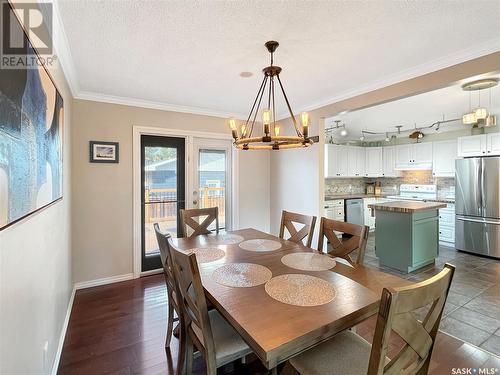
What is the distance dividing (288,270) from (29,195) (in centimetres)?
144

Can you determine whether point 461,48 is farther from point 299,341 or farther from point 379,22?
point 299,341

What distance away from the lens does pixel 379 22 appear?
168 centimetres

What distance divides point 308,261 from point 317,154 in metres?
2.05

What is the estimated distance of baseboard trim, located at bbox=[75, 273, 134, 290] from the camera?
305cm

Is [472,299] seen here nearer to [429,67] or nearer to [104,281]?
[429,67]

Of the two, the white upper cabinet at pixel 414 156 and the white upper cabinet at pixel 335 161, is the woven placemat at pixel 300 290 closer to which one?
the white upper cabinet at pixel 335 161

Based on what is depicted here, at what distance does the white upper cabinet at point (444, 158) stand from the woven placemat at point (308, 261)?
479 centimetres

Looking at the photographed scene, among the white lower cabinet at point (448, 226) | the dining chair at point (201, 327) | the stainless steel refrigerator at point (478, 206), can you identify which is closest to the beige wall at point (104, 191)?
the dining chair at point (201, 327)

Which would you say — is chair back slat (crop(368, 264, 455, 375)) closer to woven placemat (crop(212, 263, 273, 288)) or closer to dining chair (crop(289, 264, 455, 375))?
dining chair (crop(289, 264, 455, 375))

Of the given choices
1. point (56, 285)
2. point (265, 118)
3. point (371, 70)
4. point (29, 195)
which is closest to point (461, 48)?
point (371, 70)

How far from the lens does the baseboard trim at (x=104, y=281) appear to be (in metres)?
3.05

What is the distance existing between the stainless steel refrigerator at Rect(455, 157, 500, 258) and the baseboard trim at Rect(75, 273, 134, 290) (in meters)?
5.58

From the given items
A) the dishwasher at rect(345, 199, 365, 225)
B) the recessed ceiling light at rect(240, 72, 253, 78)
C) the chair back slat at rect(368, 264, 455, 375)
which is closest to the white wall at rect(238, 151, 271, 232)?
the recessed ceiling light at rect(240, 72, 253, 78)

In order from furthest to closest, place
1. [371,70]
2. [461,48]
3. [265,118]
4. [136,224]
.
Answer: [136,224]
[371,70]
[461,48]
[265,118]
